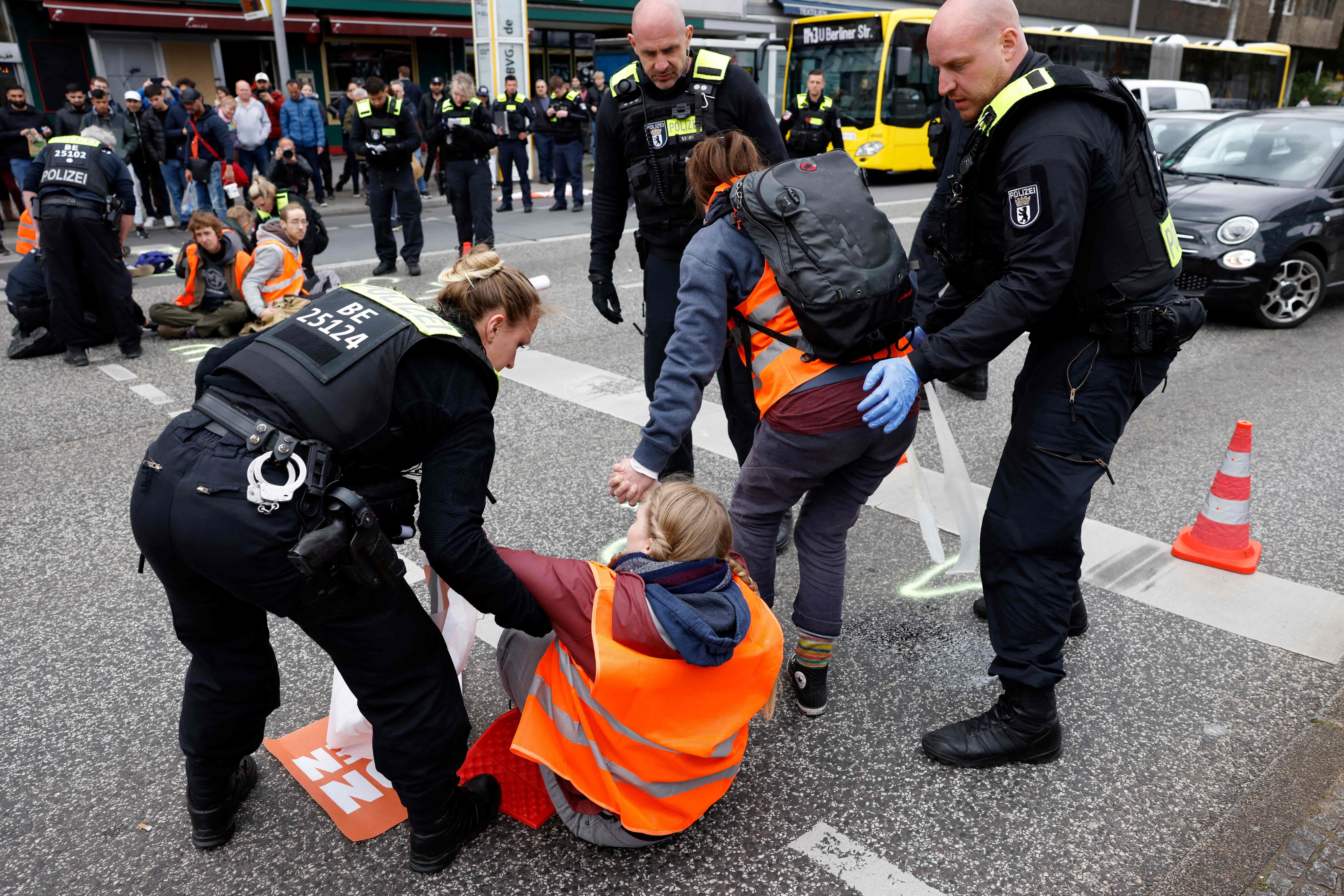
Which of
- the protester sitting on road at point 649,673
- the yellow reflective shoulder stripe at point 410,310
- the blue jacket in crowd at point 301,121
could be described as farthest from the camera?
the blue jacket in crowd at point 301,121

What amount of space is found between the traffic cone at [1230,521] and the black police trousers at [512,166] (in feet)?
39.6

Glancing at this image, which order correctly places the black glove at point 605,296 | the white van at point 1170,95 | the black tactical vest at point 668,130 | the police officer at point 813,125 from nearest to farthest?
the black tactical vest at point 668,130, the black glove at point 605,296, the police officer at point 813,125, the white van at point 1170,95

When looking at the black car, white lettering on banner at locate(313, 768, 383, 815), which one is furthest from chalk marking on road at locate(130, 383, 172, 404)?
the black car

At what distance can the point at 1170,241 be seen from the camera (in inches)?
99.3

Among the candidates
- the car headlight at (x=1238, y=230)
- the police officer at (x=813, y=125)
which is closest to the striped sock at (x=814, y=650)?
the car headlight at (x=1238, y=230)

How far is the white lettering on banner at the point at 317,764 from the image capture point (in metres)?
2.61

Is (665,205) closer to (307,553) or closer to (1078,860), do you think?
(307,553)

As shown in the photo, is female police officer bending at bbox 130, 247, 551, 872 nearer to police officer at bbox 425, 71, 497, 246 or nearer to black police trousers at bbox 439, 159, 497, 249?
police officer at bbox 425, 71, 497, 246

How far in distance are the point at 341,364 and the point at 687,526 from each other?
0.86m

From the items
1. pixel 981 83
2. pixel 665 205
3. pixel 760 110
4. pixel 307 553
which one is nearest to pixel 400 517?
pixel 307 553

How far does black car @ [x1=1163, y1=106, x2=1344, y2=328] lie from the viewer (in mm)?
7254

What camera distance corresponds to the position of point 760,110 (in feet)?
13.1

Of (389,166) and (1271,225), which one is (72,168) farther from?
(1271,225)

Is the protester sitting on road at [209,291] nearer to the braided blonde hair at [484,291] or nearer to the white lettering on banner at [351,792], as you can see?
the white lettering on banner at [351,792]
